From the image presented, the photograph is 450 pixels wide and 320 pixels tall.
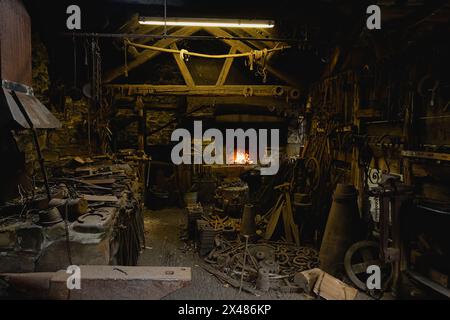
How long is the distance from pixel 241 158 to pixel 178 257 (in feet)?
22.1

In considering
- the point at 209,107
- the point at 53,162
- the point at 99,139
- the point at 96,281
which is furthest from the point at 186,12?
the point at 209,107

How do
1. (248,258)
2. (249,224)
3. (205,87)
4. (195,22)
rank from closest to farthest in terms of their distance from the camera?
1. (195,22)
2. (248,258)
3. (249,224)
4. (205,87)

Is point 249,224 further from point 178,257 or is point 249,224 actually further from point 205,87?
point 205,87

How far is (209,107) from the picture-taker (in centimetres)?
1251

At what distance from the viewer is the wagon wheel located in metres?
5.61

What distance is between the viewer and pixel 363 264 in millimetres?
5781

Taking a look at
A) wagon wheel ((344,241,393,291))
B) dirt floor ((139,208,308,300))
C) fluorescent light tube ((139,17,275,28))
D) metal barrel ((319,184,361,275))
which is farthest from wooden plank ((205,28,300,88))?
wagon wheel ((344,241,393,291))

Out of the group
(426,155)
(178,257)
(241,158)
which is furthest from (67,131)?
(426,155)

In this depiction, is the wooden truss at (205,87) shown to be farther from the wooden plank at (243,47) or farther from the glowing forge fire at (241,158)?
the glowing forge fire at (241,158)

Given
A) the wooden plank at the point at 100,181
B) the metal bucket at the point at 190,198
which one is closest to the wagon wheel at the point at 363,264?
the wooden plank at the point at 100,181

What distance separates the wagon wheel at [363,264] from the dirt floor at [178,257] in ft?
2.90

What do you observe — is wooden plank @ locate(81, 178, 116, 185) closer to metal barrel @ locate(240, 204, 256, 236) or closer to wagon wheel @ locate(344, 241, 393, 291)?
metal barrel @ locate(240, 204, 256, 236)
